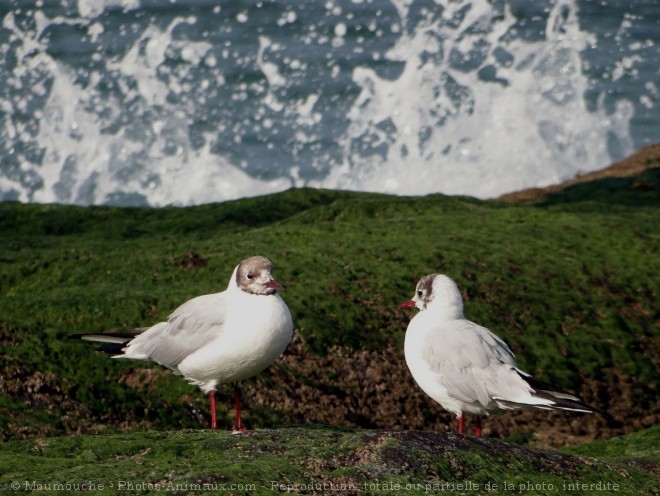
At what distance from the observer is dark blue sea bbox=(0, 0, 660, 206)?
39719 mm

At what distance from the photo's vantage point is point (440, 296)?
1044 centimetres

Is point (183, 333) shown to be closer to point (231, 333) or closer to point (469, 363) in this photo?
point (231, 333)

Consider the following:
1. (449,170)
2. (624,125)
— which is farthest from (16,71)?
(624,125)

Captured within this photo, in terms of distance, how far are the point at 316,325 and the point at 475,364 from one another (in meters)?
4.88

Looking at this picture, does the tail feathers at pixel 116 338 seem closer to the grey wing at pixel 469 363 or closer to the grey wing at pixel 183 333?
the grey wing at pixel 183 333

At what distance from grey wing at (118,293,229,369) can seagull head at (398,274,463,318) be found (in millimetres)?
1978

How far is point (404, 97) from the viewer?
4172 cm

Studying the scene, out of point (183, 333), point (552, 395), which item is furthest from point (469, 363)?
point (183, 333)

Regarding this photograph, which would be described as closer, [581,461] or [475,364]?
[581,461]

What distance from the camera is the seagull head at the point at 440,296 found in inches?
411

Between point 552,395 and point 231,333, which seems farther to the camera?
point 231,333

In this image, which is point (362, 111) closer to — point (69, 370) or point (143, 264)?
point (143, 264)

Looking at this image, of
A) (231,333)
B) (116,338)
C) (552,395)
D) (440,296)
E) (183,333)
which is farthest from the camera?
(116,338)

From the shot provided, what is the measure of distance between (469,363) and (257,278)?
80.6 inches
